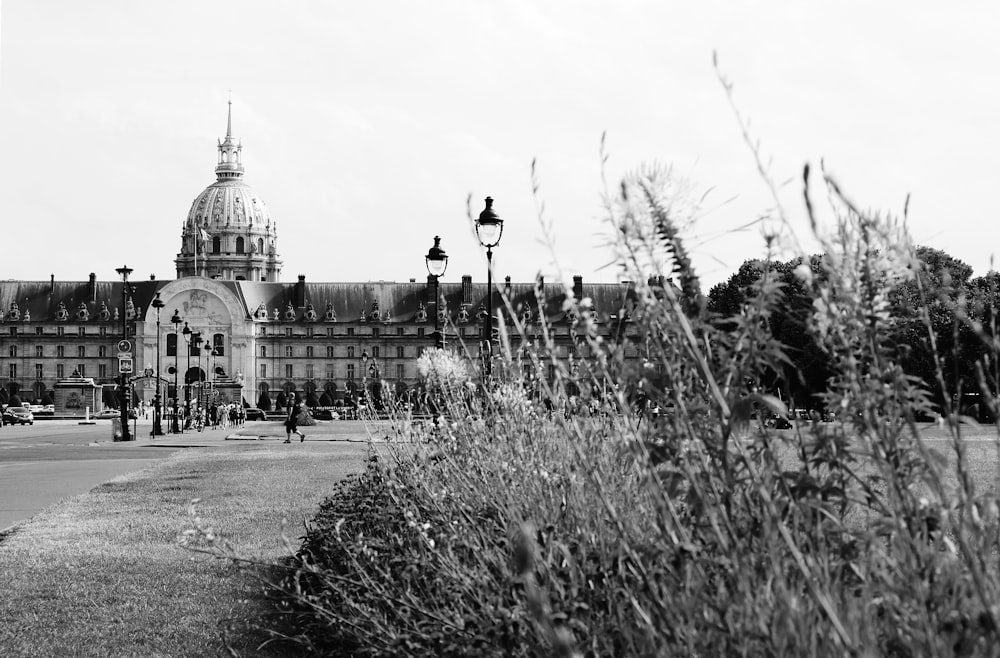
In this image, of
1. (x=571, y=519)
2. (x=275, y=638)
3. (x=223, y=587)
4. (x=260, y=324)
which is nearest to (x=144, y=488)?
(x=223, y=587)

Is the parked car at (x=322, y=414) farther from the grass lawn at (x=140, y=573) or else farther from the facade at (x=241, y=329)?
the grass lawn at (x=140, y=573)

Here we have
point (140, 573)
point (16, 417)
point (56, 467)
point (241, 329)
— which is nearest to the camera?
point (140, 573)

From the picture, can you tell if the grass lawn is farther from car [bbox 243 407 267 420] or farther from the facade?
the facade

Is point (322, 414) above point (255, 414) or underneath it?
underneath

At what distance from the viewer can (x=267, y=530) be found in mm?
12109

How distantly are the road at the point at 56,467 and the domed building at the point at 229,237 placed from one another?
136 m

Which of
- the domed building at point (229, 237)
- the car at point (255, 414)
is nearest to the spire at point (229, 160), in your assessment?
the domed building at point (229, 237)

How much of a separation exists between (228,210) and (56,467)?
157 meters

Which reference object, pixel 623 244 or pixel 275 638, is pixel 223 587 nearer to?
pixel 275 638

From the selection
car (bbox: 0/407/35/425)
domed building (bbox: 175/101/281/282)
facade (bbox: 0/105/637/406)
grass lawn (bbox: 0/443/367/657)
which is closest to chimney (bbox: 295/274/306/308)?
facade (bbox: 0/105/637/406)

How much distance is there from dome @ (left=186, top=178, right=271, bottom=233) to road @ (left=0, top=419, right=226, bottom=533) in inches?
5522

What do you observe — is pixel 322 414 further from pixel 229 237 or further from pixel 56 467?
pixel 229 237

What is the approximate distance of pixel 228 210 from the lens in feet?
583

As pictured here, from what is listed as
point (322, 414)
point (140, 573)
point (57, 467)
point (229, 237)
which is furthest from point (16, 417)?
point (229, 237)
